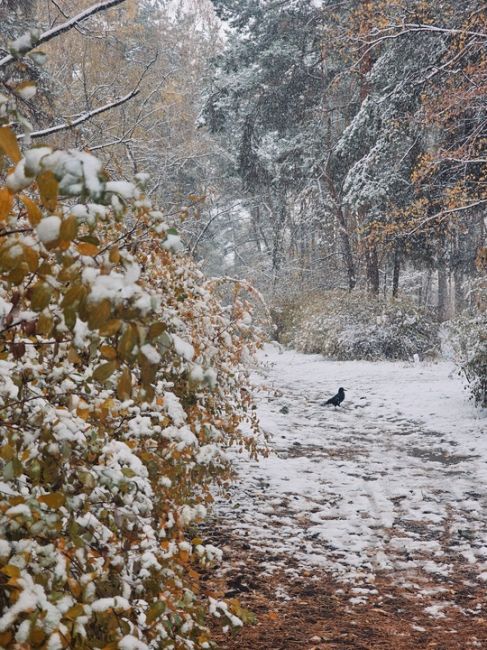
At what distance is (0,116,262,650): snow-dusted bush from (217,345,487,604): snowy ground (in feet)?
7.12

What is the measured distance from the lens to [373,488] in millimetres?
6203

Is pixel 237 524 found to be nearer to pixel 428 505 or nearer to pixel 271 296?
pixel 428 505

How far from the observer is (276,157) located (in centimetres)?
2058

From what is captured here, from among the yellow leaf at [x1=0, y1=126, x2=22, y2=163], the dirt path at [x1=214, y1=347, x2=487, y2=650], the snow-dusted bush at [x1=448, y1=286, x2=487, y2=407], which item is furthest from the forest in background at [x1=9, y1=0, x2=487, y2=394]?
the yellow leaf at [x1=0, y1=126, x2=22, y2=163]

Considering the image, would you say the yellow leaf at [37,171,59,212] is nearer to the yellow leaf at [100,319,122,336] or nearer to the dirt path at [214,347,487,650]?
the yellow leaf at [100,319,122,336]

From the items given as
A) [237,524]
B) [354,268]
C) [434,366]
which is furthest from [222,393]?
[354,268]

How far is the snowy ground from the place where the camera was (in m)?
4.57

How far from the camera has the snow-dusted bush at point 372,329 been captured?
52.1 feet

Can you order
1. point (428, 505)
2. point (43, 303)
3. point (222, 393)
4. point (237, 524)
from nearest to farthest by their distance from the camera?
1. point (43, 303)
2. point (222, 393)
3. point (237, 524)
4. point (428, 505)

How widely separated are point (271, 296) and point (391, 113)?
423 inches

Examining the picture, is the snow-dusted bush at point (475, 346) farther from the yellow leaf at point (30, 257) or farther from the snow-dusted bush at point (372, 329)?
the yellow leaf at point (30, 257)

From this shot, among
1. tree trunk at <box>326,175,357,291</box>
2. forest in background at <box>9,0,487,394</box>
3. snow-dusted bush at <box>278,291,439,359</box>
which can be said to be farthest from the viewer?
tree trunk at <box>326,175,357,291</box>

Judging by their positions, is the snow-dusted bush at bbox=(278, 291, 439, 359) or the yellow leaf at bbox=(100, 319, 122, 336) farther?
the snow-dusted bush at bbox=(278, 291, 439, 359)

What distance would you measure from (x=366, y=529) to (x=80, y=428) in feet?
12.4
